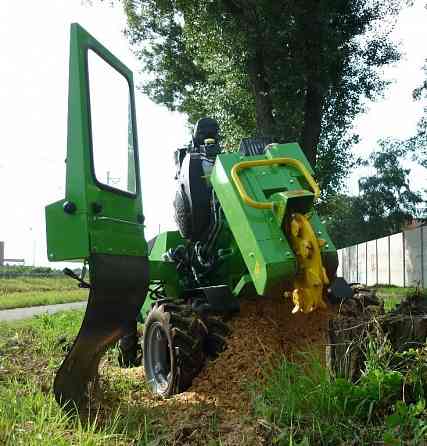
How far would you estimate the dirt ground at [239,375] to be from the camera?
3.45m

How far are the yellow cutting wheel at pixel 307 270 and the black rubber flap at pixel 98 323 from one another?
115 cm

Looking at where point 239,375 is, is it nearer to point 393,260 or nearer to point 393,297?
point 393,297

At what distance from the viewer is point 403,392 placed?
3.31 metres

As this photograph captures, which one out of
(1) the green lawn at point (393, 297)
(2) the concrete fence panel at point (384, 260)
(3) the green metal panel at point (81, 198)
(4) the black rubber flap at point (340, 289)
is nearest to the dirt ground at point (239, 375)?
(4) the black rubber flap at point (340, 289)

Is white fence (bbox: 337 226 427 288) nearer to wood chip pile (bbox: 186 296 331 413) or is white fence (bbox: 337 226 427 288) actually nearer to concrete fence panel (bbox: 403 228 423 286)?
concrete fence panel (bbox: 403 228 423 286)

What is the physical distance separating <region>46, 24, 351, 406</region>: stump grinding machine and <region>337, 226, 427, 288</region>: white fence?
14.7 m

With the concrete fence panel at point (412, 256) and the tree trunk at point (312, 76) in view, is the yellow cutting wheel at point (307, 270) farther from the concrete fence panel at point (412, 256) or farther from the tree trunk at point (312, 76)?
the concrete fence panel at point (412, 256)

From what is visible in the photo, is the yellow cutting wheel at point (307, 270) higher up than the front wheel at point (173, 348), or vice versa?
the yellow cutting wheel at point (307, 270)

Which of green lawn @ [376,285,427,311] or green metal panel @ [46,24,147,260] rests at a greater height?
green metal panel @ [46,24,147,260]

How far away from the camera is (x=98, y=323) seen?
164 inches

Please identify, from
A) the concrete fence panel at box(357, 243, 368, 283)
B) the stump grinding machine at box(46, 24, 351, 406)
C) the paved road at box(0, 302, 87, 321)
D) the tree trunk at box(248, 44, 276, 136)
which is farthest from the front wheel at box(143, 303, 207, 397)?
the concrete fence panel at box(357, 243, 368, 283)

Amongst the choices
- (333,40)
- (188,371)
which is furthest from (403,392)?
(333,40)

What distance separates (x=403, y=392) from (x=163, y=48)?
63.6ft

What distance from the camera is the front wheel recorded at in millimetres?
4492
